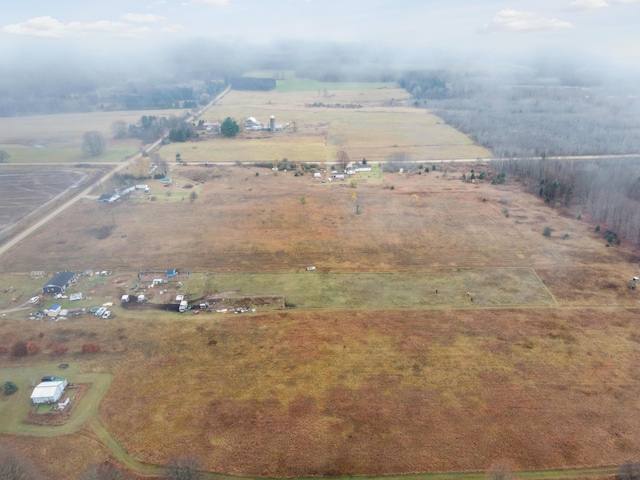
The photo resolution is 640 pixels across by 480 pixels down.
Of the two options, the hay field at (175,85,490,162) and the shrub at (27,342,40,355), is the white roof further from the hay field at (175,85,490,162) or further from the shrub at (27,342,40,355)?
the hay field at (175,85,490,162)

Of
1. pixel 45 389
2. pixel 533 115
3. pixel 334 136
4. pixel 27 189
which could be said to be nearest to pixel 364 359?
pixel 45 389

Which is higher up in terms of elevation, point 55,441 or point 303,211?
point 303,211

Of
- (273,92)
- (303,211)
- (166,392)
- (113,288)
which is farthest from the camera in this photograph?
(273,92)

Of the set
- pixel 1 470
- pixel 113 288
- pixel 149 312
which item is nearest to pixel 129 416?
pixel 1 470

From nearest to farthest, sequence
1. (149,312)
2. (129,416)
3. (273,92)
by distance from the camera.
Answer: (129,416) < (149,312) < (273,92)

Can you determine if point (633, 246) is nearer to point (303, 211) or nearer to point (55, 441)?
point (303, 211)

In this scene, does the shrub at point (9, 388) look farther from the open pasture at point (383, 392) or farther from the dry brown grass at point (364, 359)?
the open pasture at point (383, 392)

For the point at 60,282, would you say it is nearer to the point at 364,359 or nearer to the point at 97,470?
the point at 97,470
